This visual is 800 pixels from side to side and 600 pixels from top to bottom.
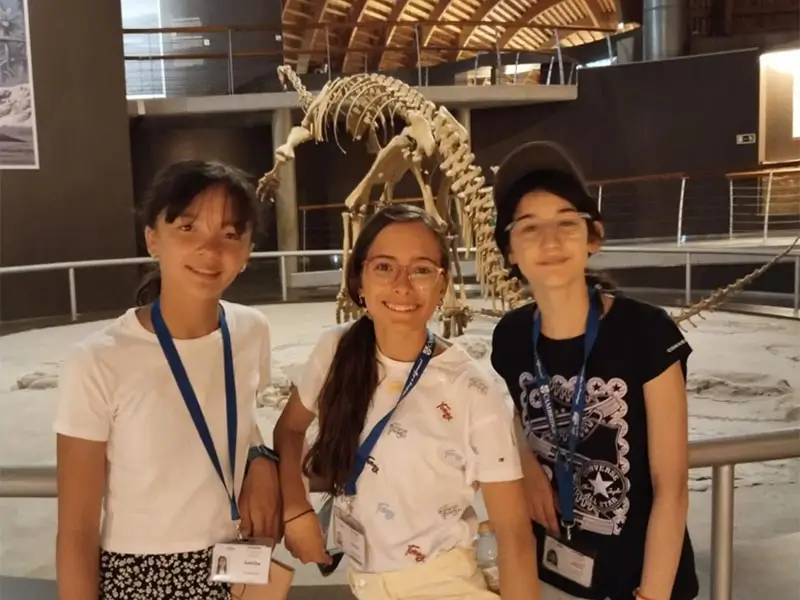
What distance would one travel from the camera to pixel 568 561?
1555 mm

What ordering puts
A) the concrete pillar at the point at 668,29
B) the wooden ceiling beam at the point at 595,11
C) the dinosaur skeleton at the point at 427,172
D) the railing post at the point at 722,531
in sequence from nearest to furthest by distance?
1. the railing post at the point at 722,531
2. the dinosaur skeleton at the point at 427,172
3. the concrete pillar at the point at 668,29
4. the wooden ceiling beam at the point at 595,11

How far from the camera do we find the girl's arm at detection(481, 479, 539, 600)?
4.62 feet

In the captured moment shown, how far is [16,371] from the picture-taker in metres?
7.08

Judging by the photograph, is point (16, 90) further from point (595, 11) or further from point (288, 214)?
point (595, 11)

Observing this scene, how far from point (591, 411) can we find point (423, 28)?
2174 cm

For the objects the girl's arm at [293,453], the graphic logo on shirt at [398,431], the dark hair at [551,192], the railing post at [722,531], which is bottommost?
the railing post at [722,531]

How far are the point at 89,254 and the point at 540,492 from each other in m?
10.1

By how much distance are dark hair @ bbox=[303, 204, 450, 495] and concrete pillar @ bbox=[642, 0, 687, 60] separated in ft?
45.4

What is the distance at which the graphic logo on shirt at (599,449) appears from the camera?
4.99 ft

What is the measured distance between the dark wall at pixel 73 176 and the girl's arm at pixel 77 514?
9362 mm

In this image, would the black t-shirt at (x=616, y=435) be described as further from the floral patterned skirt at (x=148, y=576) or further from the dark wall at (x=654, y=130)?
the dark wall at (x=654, y=130)

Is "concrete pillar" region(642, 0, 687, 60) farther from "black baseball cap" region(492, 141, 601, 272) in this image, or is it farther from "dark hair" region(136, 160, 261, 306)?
"dark hair" region(136, 160, 261, 306)

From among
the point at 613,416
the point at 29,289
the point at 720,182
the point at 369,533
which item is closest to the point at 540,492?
the point at 613,416

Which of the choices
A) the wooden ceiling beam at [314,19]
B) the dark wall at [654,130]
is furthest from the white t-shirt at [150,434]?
the wooden ceiling beam at [314,19]
